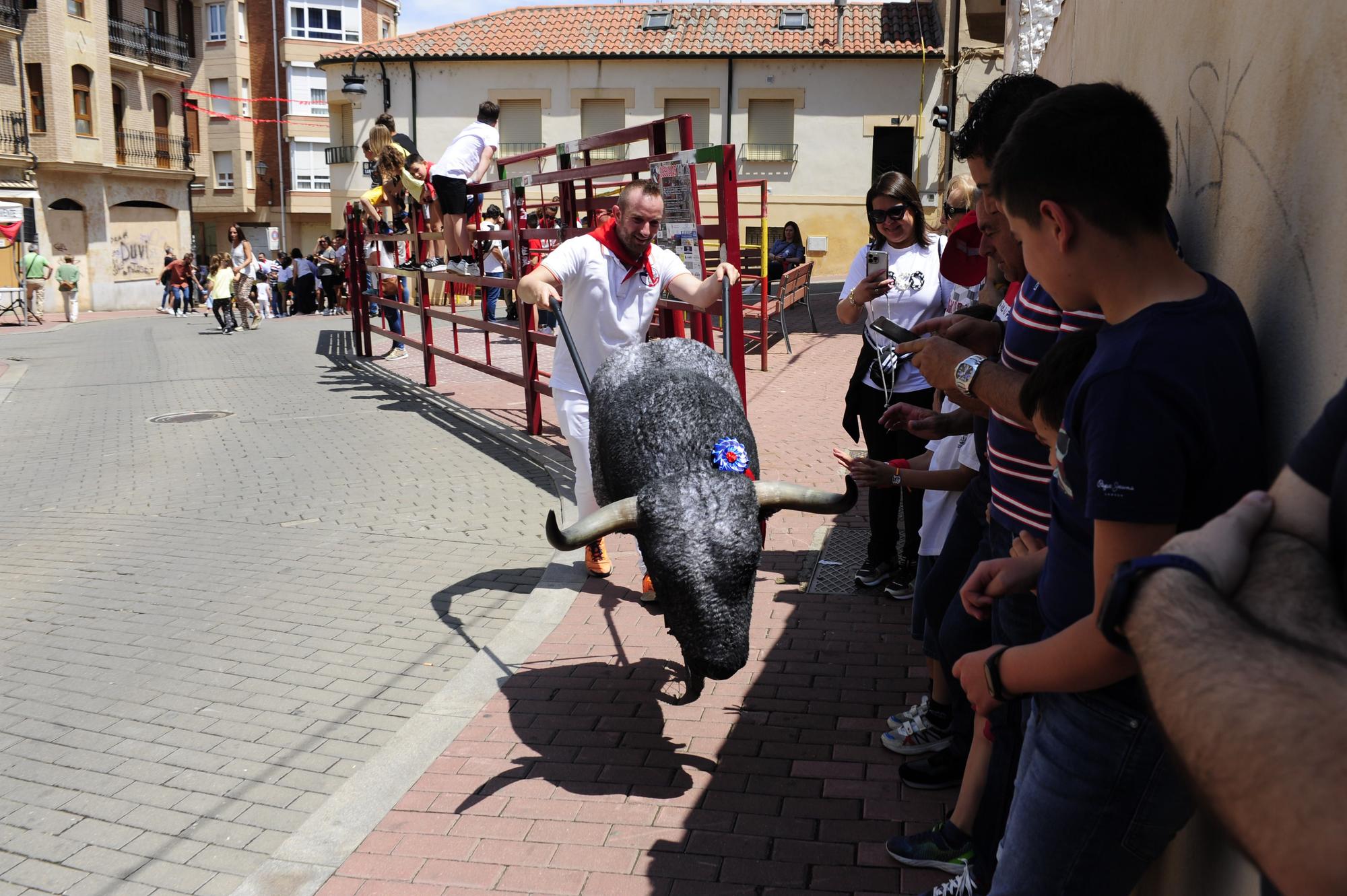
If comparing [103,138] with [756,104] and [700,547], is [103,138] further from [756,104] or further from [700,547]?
[700,547]

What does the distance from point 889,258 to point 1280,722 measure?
471 cm

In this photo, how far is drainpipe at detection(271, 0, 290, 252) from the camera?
48781 millimetres

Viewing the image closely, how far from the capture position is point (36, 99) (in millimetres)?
35844

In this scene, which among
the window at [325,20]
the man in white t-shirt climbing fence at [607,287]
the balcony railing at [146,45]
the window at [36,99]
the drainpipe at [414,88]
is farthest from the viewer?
the window at [325,20]

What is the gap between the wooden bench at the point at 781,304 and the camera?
45.5 feet

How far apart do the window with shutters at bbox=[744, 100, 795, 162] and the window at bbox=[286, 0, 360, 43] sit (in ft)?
82.9

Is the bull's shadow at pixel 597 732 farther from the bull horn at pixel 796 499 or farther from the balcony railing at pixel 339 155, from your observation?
the balcony railing at pixel 339 155

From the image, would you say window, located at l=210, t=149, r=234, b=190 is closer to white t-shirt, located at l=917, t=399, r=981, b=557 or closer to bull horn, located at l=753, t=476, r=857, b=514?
bull horn, located at l=753, t=476, r=857, b=514

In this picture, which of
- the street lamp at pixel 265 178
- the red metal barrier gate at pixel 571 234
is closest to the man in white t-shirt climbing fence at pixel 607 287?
the red metal barrier gate at pixel 571 234

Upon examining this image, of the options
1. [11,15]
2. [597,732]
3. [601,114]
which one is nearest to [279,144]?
[11,15]

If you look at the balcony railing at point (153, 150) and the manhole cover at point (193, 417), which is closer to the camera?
the manhole cover at point (193, 417)

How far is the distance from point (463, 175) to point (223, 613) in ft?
21.4

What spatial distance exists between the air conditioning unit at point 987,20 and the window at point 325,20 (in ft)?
127

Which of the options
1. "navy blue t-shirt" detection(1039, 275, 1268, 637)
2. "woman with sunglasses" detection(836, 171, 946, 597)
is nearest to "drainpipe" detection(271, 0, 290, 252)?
"woman with sunglasses" detection(836, 171, 946, 597)
